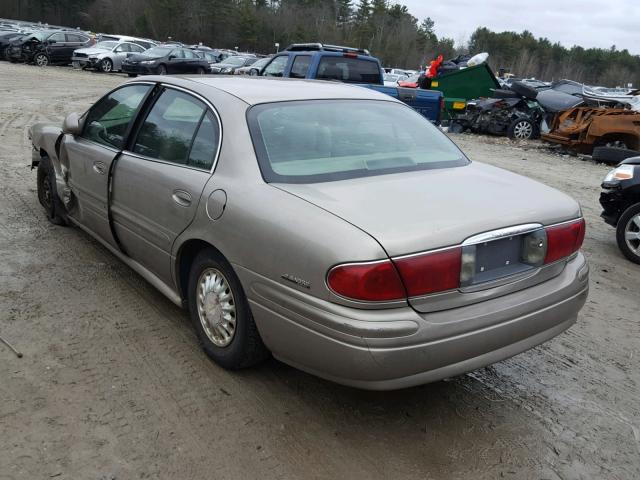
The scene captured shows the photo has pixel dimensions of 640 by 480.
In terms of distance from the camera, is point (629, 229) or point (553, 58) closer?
point (629, 229)

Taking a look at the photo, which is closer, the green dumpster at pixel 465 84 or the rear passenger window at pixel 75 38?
the green dumpster at pixel 465 84

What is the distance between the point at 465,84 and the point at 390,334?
1596cm

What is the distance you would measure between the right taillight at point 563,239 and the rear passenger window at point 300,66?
8184 millimetres

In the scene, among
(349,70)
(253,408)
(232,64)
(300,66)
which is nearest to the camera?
(253,408)

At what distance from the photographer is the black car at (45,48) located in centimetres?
2731

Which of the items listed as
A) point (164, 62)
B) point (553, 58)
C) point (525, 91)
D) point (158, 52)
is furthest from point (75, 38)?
point (553, 58)

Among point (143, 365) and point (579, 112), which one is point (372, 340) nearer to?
point (143, 365)

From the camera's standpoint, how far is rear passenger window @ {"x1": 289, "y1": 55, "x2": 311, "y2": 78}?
35.1 ft

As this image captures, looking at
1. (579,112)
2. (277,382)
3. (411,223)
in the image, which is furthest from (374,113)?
(579,112)

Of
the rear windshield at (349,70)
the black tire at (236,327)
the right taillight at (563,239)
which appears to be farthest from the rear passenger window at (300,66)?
the right taillight at (563,239)

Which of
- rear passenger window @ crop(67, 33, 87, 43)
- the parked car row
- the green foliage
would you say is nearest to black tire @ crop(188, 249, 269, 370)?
the parked car row

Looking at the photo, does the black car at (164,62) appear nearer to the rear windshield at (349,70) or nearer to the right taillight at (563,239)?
the rear windshield at (349,70)

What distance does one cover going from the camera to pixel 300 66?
428 inches

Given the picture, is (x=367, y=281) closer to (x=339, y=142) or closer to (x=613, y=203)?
(x=339, y=142)
